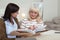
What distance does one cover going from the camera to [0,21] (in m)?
1.33

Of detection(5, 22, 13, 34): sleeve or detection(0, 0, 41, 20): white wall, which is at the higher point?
detection(0, 0, 41, 20): white wall

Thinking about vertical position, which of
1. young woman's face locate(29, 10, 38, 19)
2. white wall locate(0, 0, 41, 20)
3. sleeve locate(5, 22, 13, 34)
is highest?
white wall locate(0, 0, 41, 20)

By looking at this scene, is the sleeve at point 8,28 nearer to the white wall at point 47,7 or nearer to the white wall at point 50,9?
the white wall at point 47,7

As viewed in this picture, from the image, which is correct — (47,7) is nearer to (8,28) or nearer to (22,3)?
(22,3)

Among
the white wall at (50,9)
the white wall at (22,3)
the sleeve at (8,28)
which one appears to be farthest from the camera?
the white wall at (50,9)

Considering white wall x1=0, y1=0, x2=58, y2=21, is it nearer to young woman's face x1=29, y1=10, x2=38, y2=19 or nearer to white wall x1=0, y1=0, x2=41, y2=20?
white wall x1=0, y1=0, x2=41, y2=20

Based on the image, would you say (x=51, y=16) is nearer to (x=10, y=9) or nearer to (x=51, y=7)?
(x=51, y=7)

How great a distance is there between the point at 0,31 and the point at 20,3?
2.21 meters

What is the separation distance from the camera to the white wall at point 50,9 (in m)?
3.61

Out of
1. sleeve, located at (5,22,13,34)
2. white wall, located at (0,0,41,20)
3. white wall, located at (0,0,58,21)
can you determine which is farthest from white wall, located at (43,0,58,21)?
sleeve, located at (5,22,13,34)

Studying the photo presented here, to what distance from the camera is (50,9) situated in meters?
3.67

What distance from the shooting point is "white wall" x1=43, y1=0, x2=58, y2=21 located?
11.9ft

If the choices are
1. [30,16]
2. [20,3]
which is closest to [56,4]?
[20,3]

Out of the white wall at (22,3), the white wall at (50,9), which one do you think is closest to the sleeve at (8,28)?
the white wall at (22,3)
